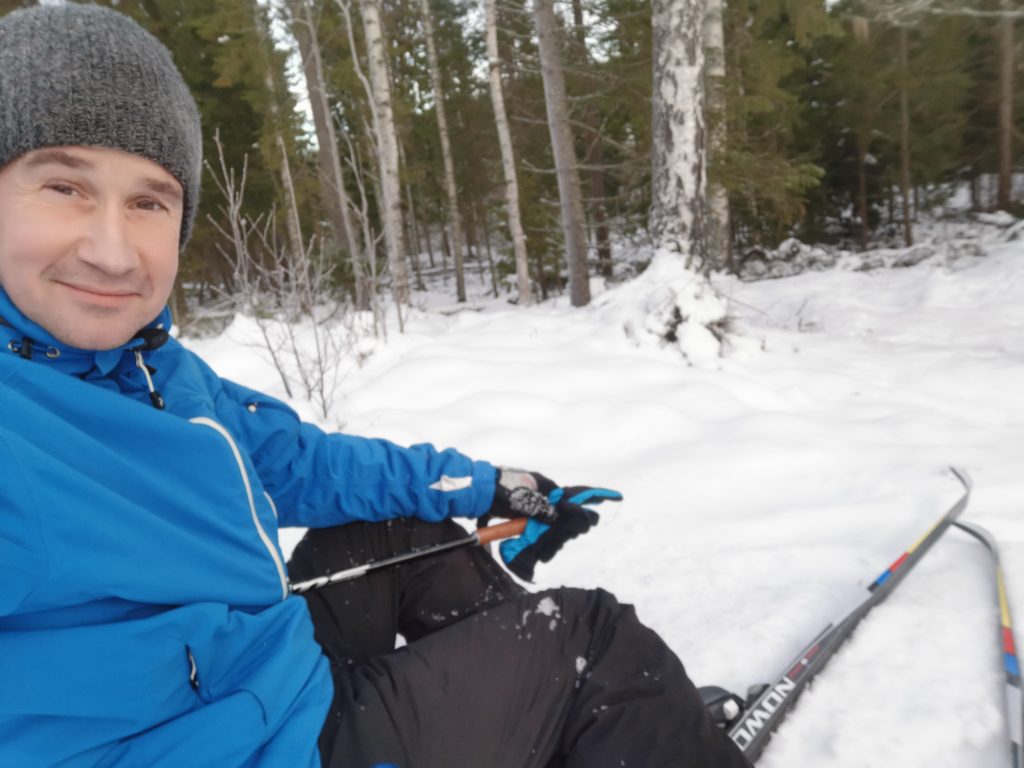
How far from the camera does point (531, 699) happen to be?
1193mm

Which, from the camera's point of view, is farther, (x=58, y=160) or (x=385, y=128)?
(x=385, y=128)

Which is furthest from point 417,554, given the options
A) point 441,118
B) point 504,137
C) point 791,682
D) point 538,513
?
point 441,118

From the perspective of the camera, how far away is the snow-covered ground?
63.7 inches

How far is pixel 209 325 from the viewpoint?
42.2 feet

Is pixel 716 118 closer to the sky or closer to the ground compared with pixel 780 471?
closer to the sky

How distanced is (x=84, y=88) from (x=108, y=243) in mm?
294

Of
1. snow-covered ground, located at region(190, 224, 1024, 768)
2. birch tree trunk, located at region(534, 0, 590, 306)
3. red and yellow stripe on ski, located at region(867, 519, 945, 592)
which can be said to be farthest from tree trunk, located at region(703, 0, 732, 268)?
red and yellow stripe on ski, located at region(867, 519, 945, 592)

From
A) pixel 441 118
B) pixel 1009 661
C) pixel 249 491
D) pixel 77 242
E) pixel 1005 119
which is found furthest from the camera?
pixel 441 118

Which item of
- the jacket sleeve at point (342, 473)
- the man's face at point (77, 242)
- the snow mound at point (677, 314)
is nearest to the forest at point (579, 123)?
the snow mound at point (677, 314)

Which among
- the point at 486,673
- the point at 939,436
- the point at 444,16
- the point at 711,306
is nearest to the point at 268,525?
the point at 486,673

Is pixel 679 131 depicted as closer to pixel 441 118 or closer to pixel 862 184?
pixel 441 118

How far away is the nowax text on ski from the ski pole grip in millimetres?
653

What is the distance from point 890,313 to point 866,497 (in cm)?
539

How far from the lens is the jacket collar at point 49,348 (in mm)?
983
